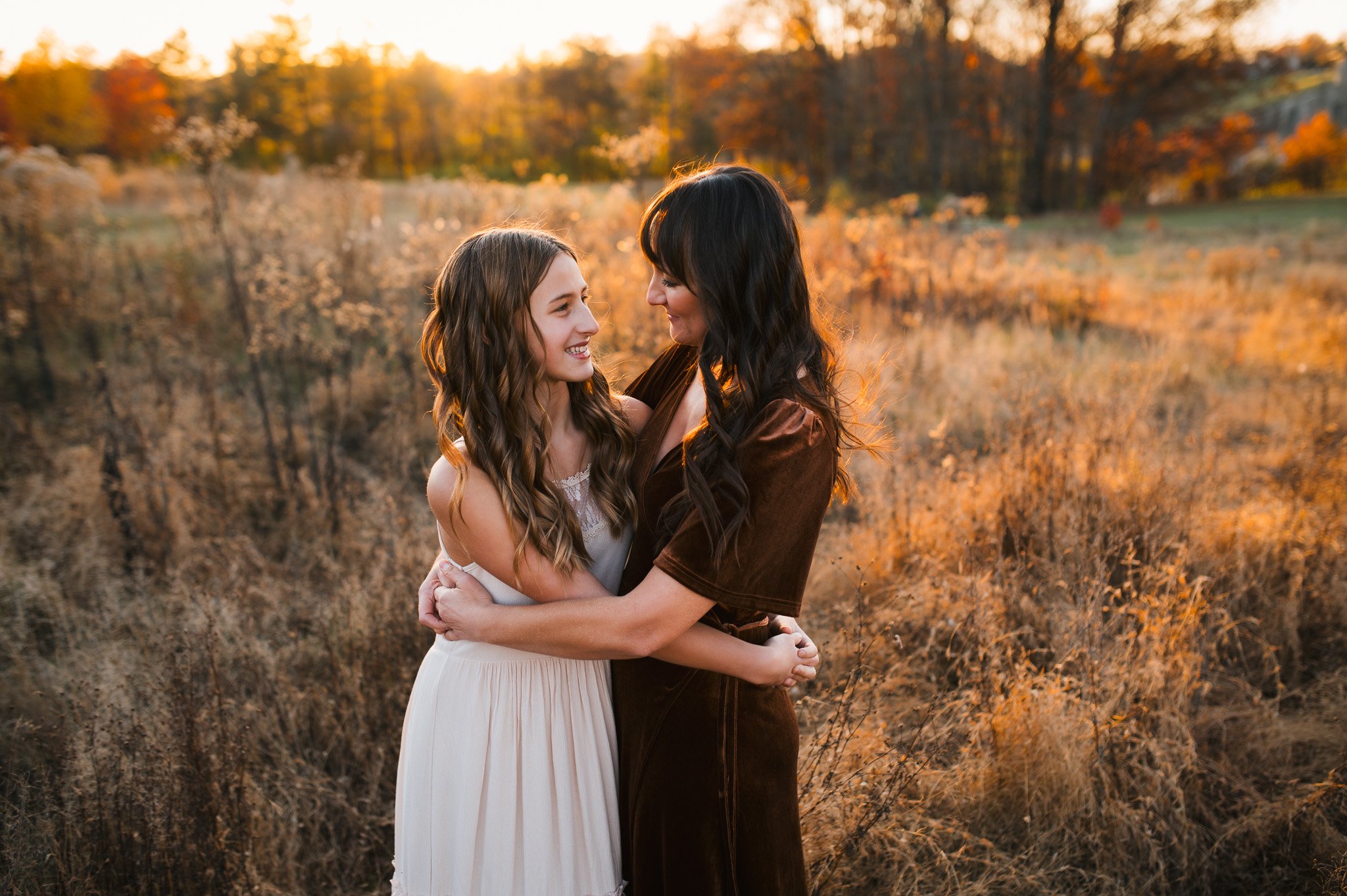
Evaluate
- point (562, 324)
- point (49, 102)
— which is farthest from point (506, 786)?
point (49, 102)

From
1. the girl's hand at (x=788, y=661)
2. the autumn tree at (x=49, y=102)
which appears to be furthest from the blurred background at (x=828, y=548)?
the autumn tree at (x=49, y=102)

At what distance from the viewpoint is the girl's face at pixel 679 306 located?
161cm

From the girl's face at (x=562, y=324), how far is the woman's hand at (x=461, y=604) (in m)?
0.50

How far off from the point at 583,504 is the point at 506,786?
645mm

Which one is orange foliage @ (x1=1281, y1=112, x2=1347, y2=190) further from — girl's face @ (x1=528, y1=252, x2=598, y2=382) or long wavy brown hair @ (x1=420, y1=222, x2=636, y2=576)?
long wavy brown hair @ (x1=420, y1=222, x2=636, y2=576)

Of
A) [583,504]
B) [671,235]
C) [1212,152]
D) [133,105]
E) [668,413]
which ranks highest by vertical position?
[133,105]

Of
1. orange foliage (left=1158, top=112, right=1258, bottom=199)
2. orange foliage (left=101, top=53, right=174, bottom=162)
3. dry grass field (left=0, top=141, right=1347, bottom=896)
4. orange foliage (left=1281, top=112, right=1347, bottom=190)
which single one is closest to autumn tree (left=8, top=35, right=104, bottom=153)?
orange foliage (left=101, top=53, right=174, bottom=162)

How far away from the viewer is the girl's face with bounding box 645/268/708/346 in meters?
1.61

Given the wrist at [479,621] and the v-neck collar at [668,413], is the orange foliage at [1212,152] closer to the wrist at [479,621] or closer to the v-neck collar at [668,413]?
the v-neck collar at [668,413]

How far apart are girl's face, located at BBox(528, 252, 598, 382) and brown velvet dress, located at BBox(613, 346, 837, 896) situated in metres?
0.28

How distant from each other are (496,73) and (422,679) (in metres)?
53.9

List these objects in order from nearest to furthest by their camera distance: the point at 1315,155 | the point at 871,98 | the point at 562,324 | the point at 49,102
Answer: the point at 562,324
the point at 49,102
the point at 871,98
the point at 1315,155

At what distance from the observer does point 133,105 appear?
24156 mm

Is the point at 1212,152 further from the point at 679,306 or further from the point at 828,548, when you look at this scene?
the point at 679,306
